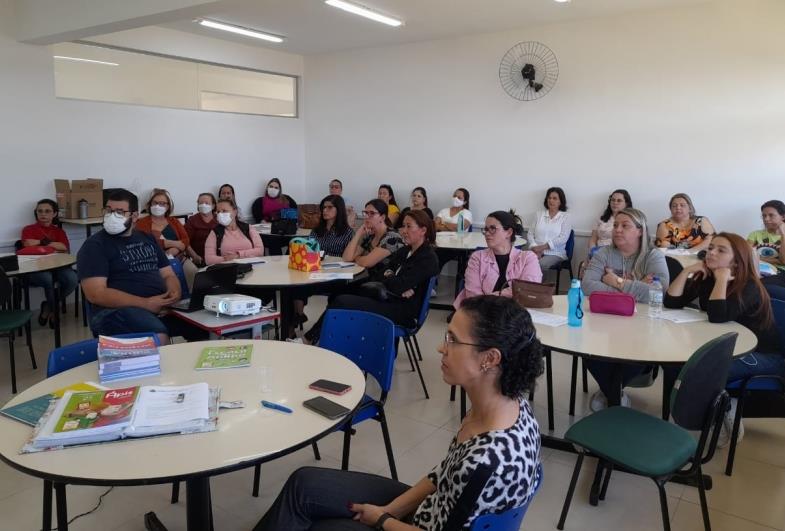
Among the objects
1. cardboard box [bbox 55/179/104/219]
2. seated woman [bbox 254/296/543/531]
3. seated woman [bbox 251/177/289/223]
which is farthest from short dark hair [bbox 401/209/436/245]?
seated woman [bbox 251/177/289/223]

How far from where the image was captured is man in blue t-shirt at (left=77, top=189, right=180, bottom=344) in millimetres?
3246

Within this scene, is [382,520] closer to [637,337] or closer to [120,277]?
[637,337]

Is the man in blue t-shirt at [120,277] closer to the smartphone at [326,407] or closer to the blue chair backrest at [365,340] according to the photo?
the blue chair backrest at [365,340]

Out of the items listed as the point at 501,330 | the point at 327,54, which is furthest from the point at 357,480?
the point at 327,54

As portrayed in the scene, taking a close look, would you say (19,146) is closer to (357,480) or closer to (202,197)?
(202,197)

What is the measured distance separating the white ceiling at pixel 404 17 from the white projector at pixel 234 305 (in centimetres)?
341

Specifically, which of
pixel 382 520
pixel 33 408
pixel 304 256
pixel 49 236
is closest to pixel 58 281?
pixel 49 236

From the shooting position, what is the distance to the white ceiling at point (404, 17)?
601 centimetres

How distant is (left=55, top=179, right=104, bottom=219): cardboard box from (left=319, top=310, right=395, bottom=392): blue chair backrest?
4462mm

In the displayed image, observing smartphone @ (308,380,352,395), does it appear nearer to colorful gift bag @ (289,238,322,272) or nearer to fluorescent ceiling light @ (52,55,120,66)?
colorful gift bag @ (289,238,322,272)

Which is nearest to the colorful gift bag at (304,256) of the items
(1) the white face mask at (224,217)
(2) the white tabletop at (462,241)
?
(1) the white face mask at (224,217)

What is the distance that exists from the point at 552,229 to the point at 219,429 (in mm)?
5943

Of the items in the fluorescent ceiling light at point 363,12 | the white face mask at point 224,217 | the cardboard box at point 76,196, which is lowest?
the white face mask at point 224,217

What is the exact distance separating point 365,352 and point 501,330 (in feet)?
4.20
